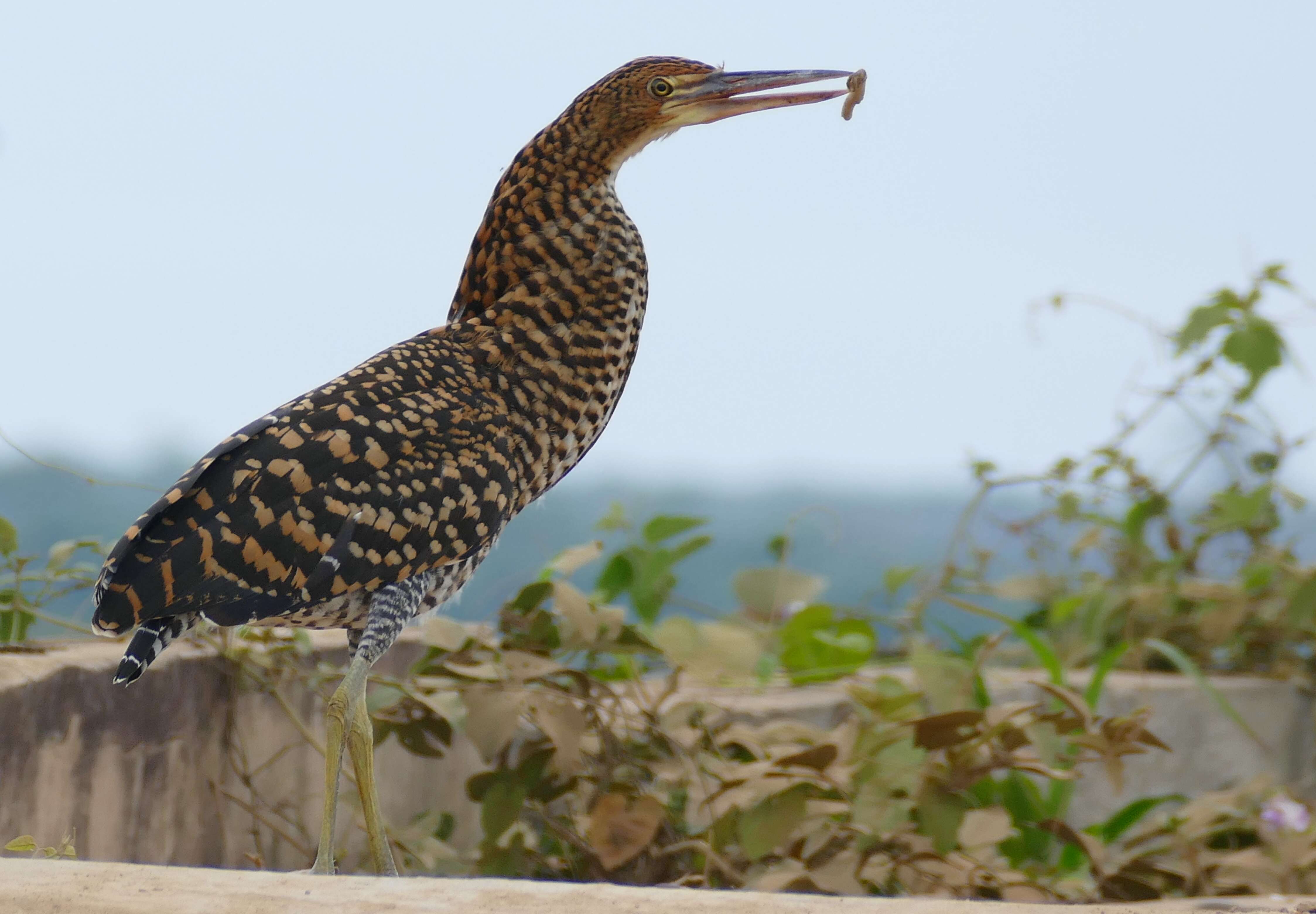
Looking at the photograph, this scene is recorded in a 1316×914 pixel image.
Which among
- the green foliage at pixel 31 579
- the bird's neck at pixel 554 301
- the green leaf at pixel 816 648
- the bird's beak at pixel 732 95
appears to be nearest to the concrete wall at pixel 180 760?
the green foliage at pixel 31 579

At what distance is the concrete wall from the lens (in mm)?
2125

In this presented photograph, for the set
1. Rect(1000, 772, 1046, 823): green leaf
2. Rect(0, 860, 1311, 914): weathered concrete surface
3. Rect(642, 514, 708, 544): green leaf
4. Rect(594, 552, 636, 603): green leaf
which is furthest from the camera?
Rect(594, 552, 636, 603): green leaf

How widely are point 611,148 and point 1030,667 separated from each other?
3135 millimetres

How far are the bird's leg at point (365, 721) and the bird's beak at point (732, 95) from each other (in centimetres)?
87

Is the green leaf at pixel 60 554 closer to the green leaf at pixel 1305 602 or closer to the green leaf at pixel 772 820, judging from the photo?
the green leaf at pixel 772 820

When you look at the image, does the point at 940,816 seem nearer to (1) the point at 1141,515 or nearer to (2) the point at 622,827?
(2) the point at 622,827

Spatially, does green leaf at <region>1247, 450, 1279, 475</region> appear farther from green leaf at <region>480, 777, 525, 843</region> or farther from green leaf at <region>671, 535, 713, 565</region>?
green leaf at <region>480, 777, 525, 843</region>

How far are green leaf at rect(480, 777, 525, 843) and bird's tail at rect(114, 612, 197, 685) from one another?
0.95 m

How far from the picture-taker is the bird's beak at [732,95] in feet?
7.02

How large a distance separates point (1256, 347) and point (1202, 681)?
1.13m

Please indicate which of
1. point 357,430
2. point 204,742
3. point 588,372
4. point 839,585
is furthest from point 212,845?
point 839,585

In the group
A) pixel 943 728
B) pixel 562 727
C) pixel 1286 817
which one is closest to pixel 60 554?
pixel 562 727

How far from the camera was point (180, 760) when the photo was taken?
2.47 metres

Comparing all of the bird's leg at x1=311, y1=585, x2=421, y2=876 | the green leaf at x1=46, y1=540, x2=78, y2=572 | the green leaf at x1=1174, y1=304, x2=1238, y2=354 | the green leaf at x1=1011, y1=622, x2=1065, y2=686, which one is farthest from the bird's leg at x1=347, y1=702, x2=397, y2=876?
the green leaf at x1=1174, y1=304, x2=1238, y2=354
